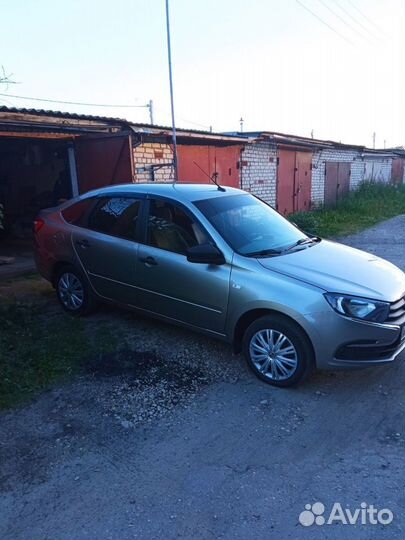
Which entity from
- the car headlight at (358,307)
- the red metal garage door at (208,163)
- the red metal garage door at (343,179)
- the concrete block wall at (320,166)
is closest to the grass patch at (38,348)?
the car headlight at (358,307)

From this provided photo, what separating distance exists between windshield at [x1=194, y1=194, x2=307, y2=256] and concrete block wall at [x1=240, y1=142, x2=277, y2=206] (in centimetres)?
751

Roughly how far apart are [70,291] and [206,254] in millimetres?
2274

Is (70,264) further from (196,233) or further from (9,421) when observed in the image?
(9,421)

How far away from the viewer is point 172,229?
163 inches

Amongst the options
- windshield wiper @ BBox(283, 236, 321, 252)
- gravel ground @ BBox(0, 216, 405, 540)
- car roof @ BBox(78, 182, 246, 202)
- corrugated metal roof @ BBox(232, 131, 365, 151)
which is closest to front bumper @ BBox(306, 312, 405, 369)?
gravel ground @ BBox(0, 216, 405, 540)

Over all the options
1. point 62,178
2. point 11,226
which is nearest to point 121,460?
point 62,178

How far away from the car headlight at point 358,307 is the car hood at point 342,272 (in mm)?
50

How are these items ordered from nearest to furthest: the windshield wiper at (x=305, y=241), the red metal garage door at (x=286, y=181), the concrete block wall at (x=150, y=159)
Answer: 1. the windshield wiper at (x=305, y=241)
2. the concrete block wall at (x=150, y=159)
3. the red metal garage door at (x=286, y=181)

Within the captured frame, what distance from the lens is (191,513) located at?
231 cm

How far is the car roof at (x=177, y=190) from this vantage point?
423 centimetres

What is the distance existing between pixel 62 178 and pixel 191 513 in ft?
33.5

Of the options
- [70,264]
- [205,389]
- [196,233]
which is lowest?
[205,389]

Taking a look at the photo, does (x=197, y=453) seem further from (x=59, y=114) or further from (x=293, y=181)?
(x=293, y=181)

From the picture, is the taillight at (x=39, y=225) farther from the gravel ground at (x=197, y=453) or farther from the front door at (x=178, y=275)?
the gravel ground at (x=197, y=453)
